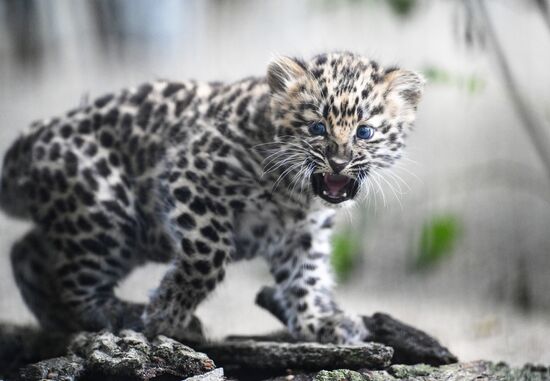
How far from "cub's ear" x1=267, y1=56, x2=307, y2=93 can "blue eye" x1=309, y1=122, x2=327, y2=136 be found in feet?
0.99

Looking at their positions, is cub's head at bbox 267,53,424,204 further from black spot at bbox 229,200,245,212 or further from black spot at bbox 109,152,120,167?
black spot at bbox 109,152,120,167

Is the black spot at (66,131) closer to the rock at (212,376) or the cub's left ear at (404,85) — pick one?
the rock at (212,376)

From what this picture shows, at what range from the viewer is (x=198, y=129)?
4.46m

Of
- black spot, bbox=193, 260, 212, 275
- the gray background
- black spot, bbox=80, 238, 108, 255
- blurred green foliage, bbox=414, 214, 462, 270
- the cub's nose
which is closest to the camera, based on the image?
the cub's nose

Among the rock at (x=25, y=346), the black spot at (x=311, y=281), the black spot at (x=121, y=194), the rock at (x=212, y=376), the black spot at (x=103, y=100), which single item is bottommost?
the rock at (x=25, y=346)

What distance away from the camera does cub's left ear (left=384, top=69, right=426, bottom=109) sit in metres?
3.96

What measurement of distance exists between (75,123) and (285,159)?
158 centimetres

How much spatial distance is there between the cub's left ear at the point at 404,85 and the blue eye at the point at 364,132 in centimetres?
23

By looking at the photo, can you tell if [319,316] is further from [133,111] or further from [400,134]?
[133,111]

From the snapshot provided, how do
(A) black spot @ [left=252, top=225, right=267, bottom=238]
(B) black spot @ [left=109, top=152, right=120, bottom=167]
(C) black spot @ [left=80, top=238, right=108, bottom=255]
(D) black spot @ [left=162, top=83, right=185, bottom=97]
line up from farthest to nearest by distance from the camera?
1. (D) black spot @ [left=162, top=83, right=185, bottom=97]
2. (B) black spot @ [left=109, top=152, right=120, bottom=167]
3. (C) black spot @ [left=80, top=238, right=108, bottom=255]
4. (A) black spot @ [left=252, top=225, right=267, bottom=238]

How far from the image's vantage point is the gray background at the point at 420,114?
4957 mm

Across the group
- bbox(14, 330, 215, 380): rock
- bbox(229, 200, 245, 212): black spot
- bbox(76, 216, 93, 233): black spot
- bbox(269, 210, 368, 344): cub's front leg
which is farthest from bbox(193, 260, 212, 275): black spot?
bbox(76, 216, 93, 233): black spot

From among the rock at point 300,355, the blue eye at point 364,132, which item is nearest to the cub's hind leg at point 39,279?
the rock at point 300,355

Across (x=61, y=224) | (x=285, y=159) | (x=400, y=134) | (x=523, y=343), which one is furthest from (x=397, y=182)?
(x=61, y=224)
